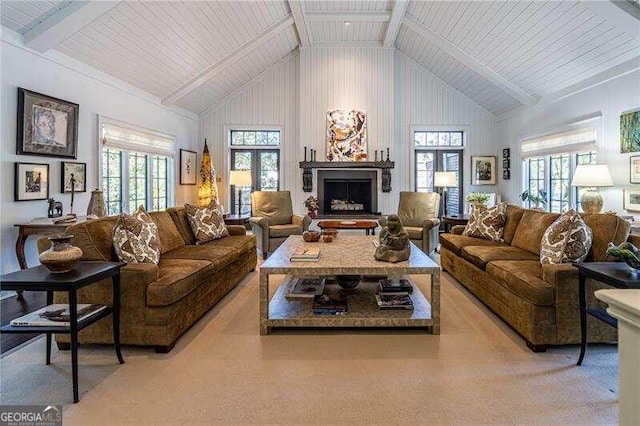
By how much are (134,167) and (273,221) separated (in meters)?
2.32

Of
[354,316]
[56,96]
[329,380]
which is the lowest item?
[329,380]

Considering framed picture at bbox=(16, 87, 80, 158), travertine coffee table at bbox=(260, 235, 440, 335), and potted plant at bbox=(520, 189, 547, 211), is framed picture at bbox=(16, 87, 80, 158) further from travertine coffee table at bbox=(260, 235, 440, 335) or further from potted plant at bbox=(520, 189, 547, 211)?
potted plant at bbox=(520, 189, 547, 211)

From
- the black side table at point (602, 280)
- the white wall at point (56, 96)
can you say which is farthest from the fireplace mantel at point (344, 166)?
the black side table at point (602, 280)

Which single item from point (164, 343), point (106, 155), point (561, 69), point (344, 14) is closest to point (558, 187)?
point (561, 69)

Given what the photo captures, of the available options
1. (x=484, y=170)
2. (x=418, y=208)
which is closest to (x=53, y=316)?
(x=418, y=208)

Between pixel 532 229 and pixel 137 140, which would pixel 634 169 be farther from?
pixel 137 140

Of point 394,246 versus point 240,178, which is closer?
point 394,246

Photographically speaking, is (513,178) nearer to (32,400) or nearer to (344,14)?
(344,14)

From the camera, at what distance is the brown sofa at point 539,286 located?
2.58 m

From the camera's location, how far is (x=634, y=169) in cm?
436

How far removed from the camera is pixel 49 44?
4059 millimetres

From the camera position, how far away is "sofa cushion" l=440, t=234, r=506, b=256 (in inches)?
169

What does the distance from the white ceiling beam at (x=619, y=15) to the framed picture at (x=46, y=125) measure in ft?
18.9

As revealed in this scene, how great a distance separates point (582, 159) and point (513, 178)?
198cm
